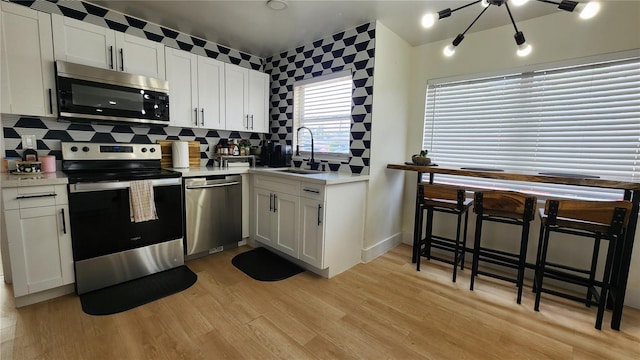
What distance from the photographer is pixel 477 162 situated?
2963 mm

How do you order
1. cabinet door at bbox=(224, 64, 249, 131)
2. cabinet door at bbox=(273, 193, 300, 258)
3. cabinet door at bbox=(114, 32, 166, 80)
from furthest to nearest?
cabinet door at bbox=(224, 64, 249, 131) → cabinet door at bbox=(273, 193, 300, 258) → cabinet door at bbox=(114, 32, 166, 80)

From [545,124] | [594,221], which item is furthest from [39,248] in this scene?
[545,124]

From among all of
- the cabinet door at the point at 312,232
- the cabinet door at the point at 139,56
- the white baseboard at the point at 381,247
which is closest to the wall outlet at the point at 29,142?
the cabinet door at the point at 139,56

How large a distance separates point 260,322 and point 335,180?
1.23 meters

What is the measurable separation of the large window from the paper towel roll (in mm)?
1342

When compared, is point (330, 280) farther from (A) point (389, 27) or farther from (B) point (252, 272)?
(A) point (389, 27)

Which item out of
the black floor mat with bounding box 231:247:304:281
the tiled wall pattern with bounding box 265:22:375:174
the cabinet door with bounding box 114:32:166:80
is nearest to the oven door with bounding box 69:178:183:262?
the black floor mat with bounding box 231:247:304:281

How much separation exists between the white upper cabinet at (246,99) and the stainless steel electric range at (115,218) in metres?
1.06

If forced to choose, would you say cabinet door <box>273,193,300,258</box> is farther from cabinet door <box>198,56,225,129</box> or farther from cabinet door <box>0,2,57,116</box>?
cabinet door <box>0,2,57,116</box>

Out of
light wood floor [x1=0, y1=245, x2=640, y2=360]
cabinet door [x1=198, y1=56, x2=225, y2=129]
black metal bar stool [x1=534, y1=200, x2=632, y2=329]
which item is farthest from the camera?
cabinet door [x1=198, y1=56, x2=225, y2=129]

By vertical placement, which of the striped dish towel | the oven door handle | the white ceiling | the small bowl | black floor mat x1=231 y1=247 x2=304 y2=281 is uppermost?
the white ceiling

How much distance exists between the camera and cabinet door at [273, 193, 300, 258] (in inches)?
105

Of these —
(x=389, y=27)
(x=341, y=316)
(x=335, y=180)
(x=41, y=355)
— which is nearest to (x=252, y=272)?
(x=341, y=316)

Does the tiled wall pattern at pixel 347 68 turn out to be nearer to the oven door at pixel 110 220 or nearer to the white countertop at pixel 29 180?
the oven door at pixel 110 220
